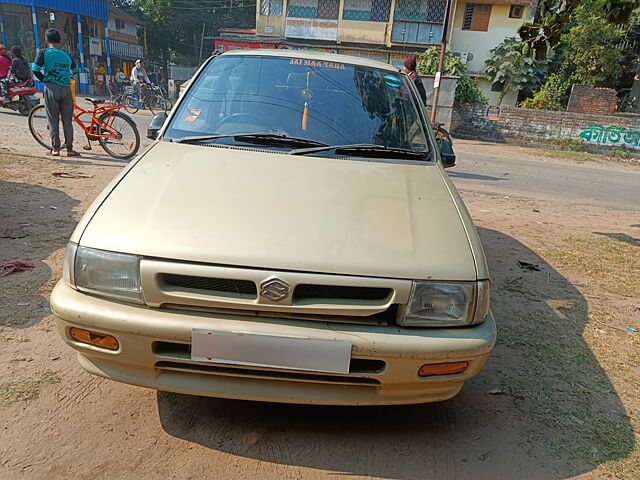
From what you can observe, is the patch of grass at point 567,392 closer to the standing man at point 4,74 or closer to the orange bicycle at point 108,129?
the orange bicycle at point 108,129

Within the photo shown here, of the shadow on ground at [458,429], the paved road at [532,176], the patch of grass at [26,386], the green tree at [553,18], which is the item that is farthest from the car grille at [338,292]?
the paved road at [532,176]

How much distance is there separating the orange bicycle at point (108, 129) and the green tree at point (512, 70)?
70.7 feet

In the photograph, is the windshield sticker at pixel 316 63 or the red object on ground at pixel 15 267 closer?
the windshield sticker at pixel 316 63

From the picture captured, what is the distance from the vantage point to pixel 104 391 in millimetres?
2416

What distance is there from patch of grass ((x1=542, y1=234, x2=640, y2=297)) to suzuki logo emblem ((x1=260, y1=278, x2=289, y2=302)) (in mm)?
3551

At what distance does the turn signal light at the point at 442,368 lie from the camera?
1.90 meters

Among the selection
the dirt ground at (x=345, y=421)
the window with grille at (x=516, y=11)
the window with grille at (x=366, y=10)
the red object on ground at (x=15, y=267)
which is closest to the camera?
the dirt ground at (x=345, y=421)

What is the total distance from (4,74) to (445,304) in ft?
47.4

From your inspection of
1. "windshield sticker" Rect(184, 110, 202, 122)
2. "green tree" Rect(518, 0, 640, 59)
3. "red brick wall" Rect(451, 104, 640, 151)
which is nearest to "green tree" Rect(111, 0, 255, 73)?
"red brick wall" Rect(451, 104, 640, 151)

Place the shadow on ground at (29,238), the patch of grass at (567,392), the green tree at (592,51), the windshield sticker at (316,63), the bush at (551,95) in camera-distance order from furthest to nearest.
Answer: the green tree at (592,51)
the bush at (551,95)
the windshield sticker at (316,63)
the shadow on ground at (29,238)
the patch of grass at (567,392)

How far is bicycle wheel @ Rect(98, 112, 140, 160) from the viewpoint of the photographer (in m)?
7.71

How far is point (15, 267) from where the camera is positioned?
3.57 metres

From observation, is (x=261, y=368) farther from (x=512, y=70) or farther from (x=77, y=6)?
(x=77, y=6)

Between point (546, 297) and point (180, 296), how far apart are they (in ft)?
10.4
